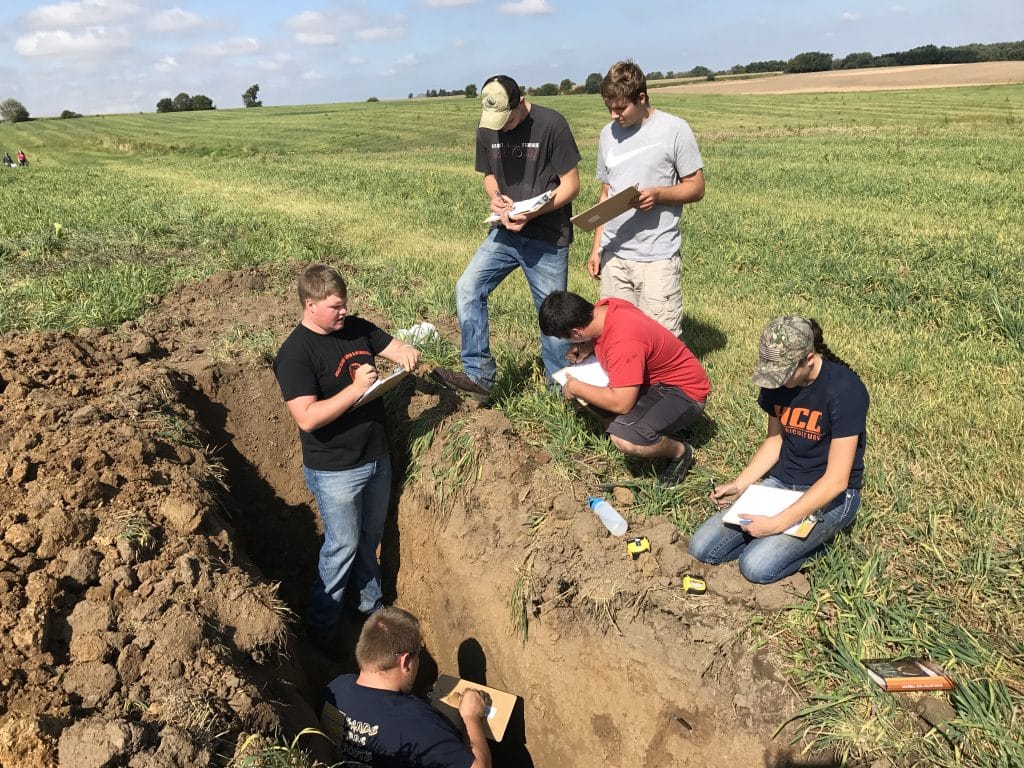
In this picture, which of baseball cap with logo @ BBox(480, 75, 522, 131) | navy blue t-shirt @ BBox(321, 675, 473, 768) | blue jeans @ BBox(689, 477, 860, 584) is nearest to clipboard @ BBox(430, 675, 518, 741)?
navy blue t-shirt @ BBox(321, 675, 473, 768)

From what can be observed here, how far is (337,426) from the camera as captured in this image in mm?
3824

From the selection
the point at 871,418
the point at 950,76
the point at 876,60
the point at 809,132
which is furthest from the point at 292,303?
the point at 876,60

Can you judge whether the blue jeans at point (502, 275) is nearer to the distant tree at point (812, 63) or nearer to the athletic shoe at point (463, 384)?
the athletic shoe at point (463, 384)

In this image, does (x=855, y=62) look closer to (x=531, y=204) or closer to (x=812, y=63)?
(x=812, y=63)

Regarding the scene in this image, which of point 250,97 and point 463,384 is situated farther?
point 250,97

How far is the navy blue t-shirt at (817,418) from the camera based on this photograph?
3.12 m

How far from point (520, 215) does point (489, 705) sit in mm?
2943

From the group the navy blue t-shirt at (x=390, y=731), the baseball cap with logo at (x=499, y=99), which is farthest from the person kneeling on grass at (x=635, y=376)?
the navy blue t-shirt at (x=390, y=731)

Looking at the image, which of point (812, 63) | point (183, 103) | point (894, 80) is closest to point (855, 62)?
point (812, 63)

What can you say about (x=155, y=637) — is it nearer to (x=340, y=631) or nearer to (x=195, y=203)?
(x=340, y=631)

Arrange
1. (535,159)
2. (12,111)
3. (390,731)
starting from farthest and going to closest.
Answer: (12,111)
(535,159)
(390,731)

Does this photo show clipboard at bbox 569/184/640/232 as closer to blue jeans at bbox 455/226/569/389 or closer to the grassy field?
blue jeans at bbox 455/226/569/389

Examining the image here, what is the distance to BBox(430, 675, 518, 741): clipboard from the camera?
354cm

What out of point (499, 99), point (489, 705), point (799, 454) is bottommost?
point (489, 705)
